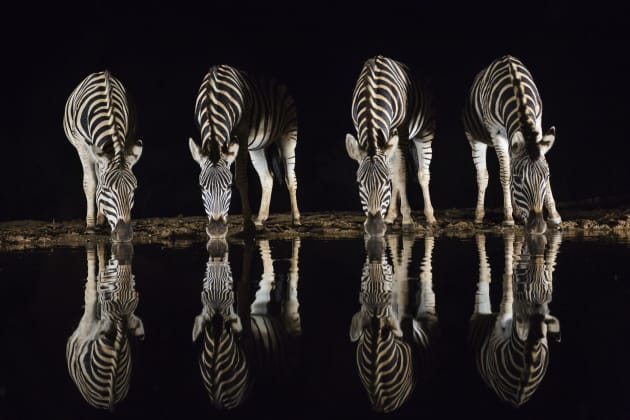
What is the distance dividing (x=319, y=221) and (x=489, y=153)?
492cm

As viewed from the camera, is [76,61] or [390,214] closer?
[390,214]

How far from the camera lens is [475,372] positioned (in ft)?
10.3

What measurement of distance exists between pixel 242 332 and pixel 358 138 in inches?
207

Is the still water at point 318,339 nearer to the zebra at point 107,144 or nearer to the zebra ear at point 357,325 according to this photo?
the zebra ear at point 357,325

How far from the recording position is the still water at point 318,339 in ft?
9.46

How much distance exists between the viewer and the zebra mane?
8516 millimetres

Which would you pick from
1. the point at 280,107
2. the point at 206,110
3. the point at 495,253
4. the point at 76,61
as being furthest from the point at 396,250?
the point at 76,61

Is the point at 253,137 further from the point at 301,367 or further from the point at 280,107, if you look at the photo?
the point at 301,367

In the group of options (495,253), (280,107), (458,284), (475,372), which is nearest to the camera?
(475,372)

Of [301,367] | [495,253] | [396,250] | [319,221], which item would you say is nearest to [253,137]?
[319,221]

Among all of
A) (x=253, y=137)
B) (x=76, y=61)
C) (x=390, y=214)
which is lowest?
(x=390, y=214)

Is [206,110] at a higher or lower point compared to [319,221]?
higher

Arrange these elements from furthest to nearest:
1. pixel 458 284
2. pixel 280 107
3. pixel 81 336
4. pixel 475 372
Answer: pixel 280 107 → pixel 458 284 → pixel 81 336 → pixel 475 372

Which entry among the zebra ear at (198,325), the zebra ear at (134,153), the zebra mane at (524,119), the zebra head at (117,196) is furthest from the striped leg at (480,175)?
the zebra ear at (198,325)
